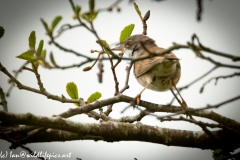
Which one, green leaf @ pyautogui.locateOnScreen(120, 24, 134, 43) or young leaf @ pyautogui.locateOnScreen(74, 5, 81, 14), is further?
green leaf @ pyautogui.locateOnScreen(120, 24, 134, 43)

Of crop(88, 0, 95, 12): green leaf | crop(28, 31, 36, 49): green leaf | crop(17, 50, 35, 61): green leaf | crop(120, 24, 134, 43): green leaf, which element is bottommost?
crop(88, 0, 95, 12): green leaf

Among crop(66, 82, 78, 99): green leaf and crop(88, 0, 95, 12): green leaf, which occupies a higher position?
crop(66, 82, 78, 99): green leaf

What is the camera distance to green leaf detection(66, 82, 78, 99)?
141 inches

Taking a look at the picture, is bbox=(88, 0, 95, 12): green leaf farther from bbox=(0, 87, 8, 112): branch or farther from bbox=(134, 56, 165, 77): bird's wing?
bbox=(134, 56, 165, 77): bird's wing

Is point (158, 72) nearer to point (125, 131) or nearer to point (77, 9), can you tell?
point (125, 131)

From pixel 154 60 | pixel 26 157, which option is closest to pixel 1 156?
pixel 26 157

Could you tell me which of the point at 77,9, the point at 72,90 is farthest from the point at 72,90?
the point at 77,9

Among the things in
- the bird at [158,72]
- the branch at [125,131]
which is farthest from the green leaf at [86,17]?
the bird at [158,72]

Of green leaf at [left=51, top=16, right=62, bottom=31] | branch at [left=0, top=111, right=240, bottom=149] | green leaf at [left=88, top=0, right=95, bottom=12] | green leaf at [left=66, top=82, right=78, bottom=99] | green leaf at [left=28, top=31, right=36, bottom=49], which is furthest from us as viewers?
green leaf at [left=66, top=82, right=78, bottom=99]

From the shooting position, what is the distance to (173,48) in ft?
5.97

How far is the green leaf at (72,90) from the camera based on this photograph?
3.57 metres

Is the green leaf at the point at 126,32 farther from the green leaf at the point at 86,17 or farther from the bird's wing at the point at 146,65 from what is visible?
the green leaf at the point at 86,17

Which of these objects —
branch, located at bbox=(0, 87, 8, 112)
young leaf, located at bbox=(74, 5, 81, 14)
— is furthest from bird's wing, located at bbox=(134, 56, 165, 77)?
young leaf, located at bbox=(74, 5, 81, 14)

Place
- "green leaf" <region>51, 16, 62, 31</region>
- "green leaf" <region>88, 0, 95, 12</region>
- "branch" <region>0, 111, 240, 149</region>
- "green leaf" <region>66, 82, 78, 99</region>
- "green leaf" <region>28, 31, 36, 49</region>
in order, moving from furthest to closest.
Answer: "green leaf" <region>66, 82, 78, 99</region> → "green leaf" <region>28, 31, 36, 49</region> → "branch" <region>0, 111, 240, 149</region> → "green leaf" <region>51, 16, 62, 31</region> → "green leaf" <region>88, 0, 95, 12</region>
